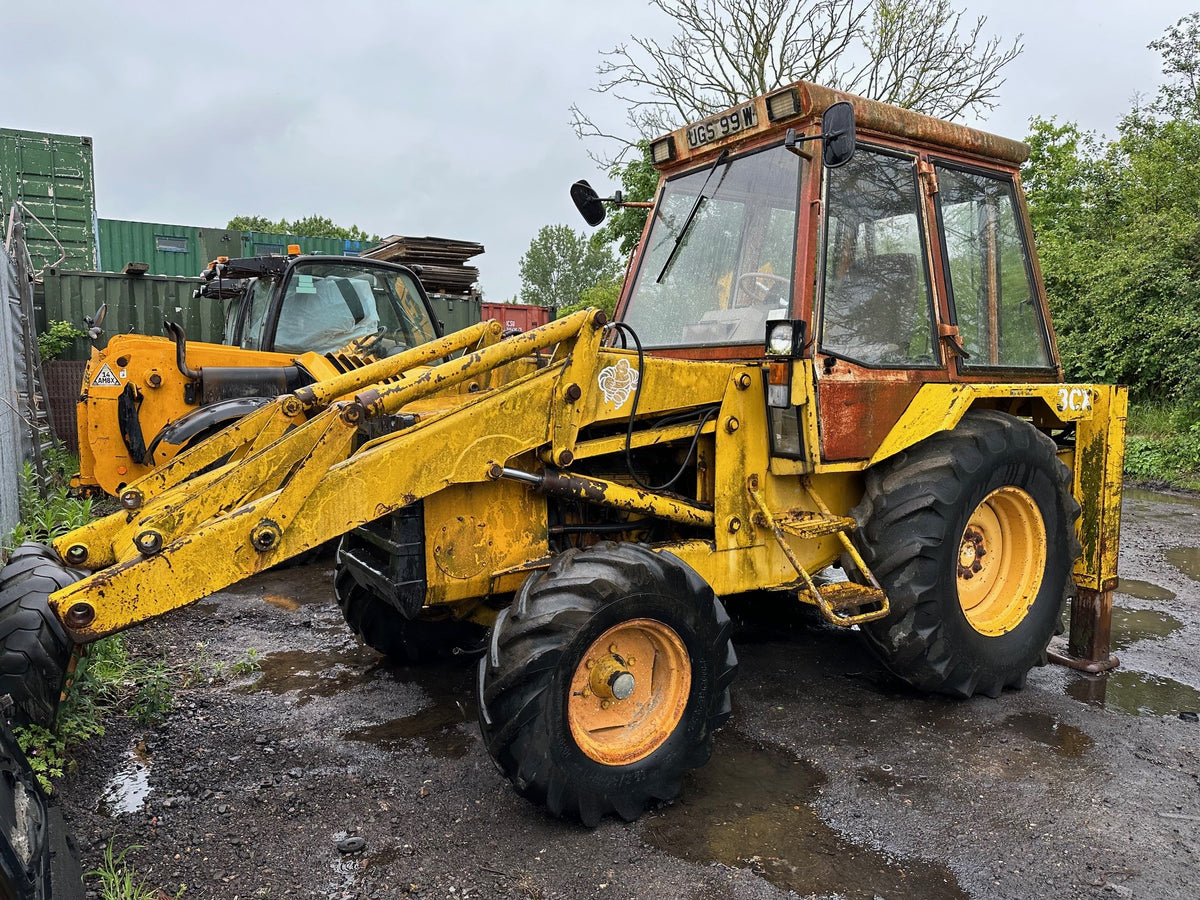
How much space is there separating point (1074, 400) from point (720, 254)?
1.93m

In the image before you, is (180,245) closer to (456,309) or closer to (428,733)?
(456,309)

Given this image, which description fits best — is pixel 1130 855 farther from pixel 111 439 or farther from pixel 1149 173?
pixel 1149 173

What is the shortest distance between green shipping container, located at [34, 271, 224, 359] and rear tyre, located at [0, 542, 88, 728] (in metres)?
9.25

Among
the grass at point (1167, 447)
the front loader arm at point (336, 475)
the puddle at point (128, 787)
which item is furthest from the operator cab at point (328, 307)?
the grass at point (1167, 447)

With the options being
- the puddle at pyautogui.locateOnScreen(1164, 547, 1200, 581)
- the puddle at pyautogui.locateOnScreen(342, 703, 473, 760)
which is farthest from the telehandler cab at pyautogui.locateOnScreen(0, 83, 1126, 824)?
the puddle at pyautogui.locateOnScreen(1164, 547, 1200, 581)

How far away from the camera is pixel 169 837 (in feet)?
9.04

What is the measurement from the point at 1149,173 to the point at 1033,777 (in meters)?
16.9

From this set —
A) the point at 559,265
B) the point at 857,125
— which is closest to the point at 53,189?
the point at 857,125

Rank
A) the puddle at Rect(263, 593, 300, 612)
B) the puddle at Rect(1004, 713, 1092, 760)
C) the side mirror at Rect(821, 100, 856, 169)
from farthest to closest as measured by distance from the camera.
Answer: the puddle at Rect(263, 593, 300, 612) < the puddle at Rect(1004, 713, 1092, 760) < the side mirror at Rect(821, 100, 856, 169)

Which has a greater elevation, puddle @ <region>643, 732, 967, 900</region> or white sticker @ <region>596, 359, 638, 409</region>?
white sticker @ <region>596, 359, 638, 409</region>

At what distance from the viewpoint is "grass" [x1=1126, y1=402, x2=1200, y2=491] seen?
1088cm

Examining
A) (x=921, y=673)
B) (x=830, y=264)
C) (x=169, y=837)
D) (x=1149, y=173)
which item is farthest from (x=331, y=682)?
(x=1149, y=173)

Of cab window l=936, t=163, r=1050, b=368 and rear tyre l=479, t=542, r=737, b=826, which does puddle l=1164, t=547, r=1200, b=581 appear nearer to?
cab window l=936, t=163, r=1050, b=368

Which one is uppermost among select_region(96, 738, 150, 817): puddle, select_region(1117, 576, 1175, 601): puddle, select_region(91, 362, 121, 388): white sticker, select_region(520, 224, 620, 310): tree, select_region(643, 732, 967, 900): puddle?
select_region(520, 224, 620, 310): tree
